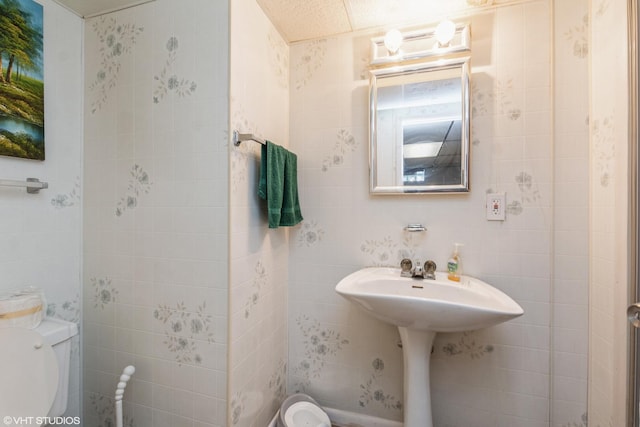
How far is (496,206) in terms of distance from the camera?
1.28 metres

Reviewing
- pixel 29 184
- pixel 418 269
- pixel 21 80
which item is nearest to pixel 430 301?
pixel 418 269

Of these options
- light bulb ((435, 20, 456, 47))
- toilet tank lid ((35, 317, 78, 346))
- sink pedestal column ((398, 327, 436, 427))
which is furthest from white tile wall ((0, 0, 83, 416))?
light bulb ((435, 20, 456, 47))

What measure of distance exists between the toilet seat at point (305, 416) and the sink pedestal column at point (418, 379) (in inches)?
16.8

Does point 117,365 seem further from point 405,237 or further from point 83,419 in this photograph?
point 405,237

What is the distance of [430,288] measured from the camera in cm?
123

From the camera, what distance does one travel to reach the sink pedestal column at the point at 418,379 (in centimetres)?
119

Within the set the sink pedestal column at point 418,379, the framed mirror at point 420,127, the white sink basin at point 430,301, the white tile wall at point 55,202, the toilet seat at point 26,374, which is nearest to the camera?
the toilet seat at point 26,374

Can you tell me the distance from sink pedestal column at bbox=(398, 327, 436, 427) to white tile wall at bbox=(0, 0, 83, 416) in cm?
150

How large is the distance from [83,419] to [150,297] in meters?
0.70

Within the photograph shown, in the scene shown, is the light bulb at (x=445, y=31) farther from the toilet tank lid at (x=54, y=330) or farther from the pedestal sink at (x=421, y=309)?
the toilet tank lid at (x=54, y=330)

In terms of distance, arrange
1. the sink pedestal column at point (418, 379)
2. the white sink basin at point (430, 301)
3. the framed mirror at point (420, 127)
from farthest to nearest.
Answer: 1. the framed mirror at point (420, 127)
2. the sink pedestal column at point (418, 379)
3. the white sink basin at point (430, 301)

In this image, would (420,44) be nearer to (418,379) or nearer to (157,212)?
(157,212)

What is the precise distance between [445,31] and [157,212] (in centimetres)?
149

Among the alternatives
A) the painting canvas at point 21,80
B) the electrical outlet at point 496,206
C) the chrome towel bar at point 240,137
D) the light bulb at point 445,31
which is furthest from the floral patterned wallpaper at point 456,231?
the painting canvas at point 21,80
